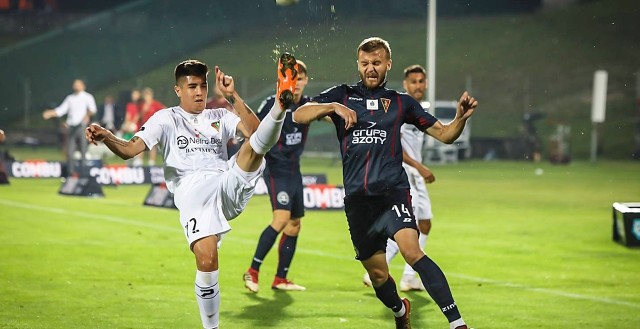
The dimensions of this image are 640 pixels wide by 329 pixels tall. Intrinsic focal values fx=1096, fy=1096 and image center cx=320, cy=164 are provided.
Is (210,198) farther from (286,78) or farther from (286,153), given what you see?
(286,153)

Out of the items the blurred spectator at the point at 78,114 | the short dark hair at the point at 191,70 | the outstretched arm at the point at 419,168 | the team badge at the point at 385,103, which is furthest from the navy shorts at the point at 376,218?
the blurred spectator at the point at 78,114

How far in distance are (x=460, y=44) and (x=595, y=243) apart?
37.0 metres

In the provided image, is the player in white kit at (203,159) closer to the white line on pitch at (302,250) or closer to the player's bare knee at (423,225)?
the player's bare knee at (423,225)

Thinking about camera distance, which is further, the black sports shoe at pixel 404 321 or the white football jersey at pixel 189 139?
the black sports shoe at pixel 404 321

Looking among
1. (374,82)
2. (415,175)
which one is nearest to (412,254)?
(374,82)

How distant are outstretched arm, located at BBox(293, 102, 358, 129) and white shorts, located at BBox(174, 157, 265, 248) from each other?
1.48 ft

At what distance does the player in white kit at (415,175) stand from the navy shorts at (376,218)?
8.69ft

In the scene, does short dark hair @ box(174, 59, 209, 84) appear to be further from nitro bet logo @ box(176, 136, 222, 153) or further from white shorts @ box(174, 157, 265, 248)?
white shorts @ box(174, 157, 265, 248)

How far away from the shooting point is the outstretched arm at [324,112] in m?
7.66

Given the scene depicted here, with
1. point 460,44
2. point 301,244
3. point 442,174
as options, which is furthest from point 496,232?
point 460,44

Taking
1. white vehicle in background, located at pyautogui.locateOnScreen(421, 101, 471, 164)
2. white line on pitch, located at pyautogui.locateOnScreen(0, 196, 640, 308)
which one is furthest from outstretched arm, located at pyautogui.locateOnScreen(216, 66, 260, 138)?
white vehicle in background, located at pyautogui.locateOnScreen(421, 101, 471, 164)

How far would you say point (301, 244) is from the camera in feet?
48.6

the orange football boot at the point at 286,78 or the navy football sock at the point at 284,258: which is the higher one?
the orange football boot at the point at 286,78

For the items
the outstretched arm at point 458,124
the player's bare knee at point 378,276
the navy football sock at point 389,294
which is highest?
the outstretched arm at point 458,124
